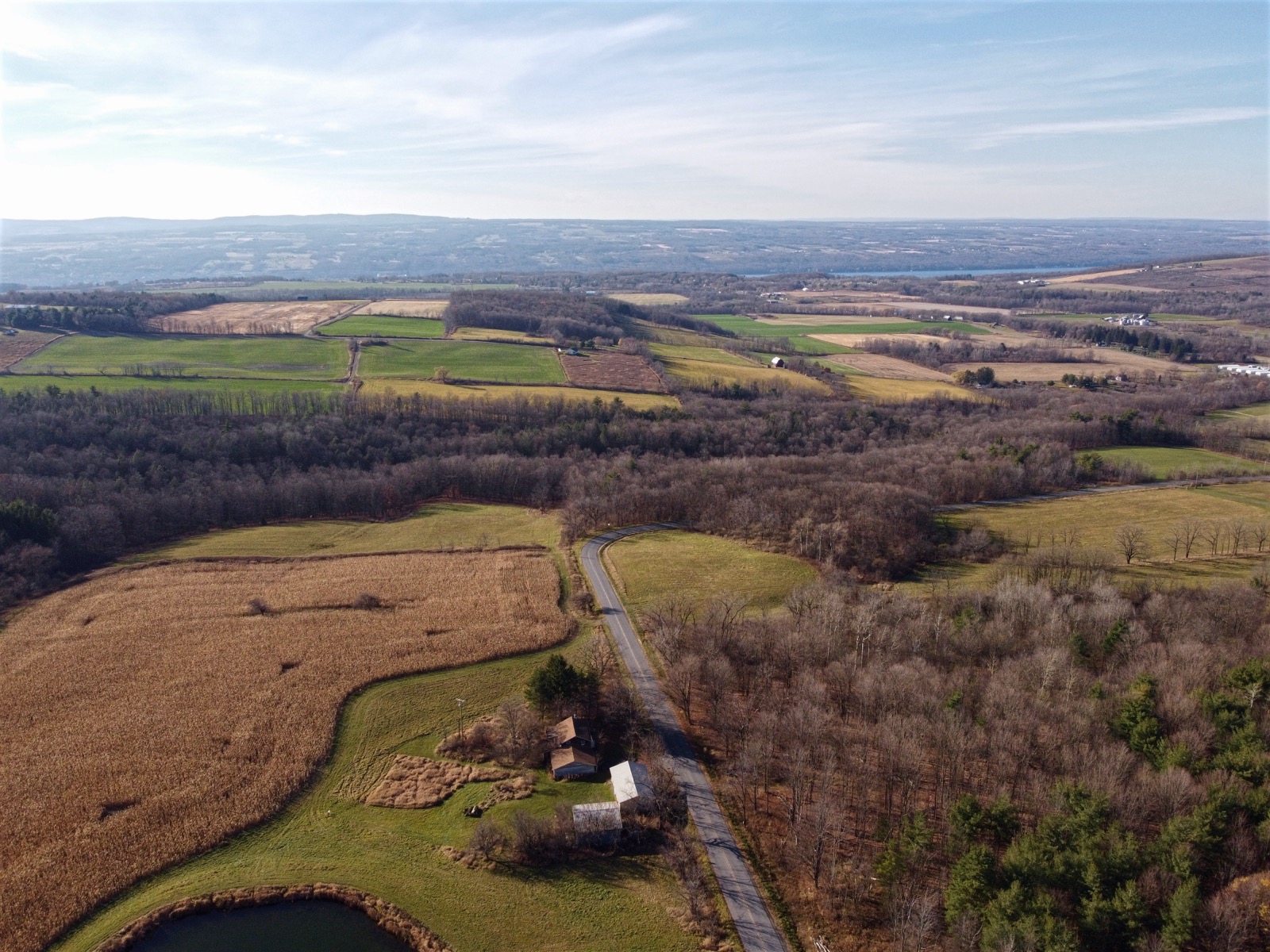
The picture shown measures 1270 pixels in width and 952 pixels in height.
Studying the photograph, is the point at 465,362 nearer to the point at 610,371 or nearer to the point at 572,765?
the point at 610,371

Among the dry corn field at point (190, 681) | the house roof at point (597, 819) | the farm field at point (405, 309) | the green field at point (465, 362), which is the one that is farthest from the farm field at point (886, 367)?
the house roof at point (597, 819)

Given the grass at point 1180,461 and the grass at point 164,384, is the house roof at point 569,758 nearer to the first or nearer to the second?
the grass at point 1180,461

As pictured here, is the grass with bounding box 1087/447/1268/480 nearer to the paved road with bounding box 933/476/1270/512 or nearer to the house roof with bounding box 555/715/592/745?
the paved road with bounding box 933/476/1270/512

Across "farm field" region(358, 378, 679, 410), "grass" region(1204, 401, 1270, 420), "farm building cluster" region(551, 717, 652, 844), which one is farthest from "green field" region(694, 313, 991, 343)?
"farm building cluster" region(551, 717, 652, 844)

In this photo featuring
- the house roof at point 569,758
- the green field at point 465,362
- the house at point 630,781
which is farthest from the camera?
the green field at point 465,362

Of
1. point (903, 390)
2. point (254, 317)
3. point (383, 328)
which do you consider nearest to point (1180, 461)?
point (903, 390)

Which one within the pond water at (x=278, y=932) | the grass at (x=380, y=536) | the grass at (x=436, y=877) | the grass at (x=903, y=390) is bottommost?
the pond water at (x=278, y=932)

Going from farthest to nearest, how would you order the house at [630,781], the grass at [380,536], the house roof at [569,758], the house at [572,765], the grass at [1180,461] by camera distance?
the grass at [1180,461] → the grass at [380,536] → the house roof at [569,758] → the house at [572,765] → the house at [630,781]
